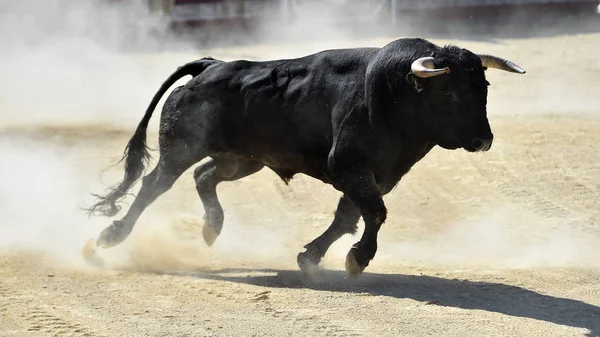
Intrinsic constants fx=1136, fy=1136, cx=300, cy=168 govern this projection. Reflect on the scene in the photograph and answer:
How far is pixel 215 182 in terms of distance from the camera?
9.45m

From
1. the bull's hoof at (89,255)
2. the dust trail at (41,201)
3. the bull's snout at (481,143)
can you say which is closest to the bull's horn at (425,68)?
the bull's snout at (481,143)

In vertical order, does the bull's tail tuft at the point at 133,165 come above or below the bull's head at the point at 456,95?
below

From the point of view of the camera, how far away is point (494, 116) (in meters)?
14.9

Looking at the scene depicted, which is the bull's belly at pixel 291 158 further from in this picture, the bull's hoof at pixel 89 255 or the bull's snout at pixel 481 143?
the bull's hoof at pixel 89 255

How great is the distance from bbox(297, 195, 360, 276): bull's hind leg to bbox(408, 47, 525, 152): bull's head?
0.97 metres

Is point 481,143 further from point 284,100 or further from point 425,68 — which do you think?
point 284,100

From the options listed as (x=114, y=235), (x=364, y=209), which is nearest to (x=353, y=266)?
(x=364, y=209)

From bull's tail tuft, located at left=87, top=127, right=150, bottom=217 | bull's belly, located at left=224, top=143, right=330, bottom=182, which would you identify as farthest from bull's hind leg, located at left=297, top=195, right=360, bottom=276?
bull's tail tuft, located at left=87, top=127, right=150, bottom=217

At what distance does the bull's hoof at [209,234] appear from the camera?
9.26 m

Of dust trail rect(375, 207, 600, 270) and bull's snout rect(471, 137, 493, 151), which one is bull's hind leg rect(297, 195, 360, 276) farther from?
bull's snout rect(471, 137, 493, 151)

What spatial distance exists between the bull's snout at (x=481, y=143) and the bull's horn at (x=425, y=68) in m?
0.52

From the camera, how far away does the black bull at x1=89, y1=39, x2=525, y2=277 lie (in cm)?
779

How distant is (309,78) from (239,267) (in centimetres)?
162

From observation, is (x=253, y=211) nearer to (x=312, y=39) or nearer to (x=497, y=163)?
(x=497, y=163)
